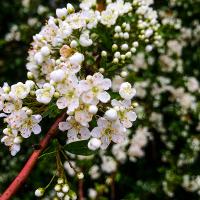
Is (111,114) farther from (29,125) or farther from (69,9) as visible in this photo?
(69,9)

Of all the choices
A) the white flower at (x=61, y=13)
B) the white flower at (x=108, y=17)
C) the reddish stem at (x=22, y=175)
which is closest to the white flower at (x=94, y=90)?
the reddish stem at (x=22, y=175)

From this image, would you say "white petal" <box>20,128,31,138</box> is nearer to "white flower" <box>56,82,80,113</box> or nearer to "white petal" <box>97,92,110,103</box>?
"white flower" <box>56,82,80,113</box>

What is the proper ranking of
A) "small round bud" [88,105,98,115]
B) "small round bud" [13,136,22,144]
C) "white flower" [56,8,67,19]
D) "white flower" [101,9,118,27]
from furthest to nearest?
"white flower" [101,9,118,27] → "white flower" [56,8,67,19] → "small round bud" [13,136,22,144] → "small round bud" [88,105,98,115]

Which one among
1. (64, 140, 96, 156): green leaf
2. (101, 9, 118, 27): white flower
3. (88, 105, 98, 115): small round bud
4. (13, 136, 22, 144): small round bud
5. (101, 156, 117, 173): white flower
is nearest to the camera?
(88, 105, 98, 115): small round bud

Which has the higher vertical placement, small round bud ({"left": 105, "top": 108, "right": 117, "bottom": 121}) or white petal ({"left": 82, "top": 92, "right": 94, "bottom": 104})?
white petal ({"left": 82, "top": 92, "right": 94, "bottom": 104})

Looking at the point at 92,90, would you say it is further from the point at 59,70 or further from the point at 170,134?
the point at 170,134

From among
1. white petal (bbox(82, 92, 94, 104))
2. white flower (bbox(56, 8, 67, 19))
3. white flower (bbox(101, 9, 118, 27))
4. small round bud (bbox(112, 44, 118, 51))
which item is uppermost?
white flower (bbox(56, 8, 67, 19))

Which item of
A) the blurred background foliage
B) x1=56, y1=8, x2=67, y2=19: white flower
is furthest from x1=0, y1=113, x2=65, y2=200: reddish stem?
the blurred background foliage

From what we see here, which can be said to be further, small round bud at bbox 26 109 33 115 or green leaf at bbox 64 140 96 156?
green leaf at bbox 64 140 96 156
